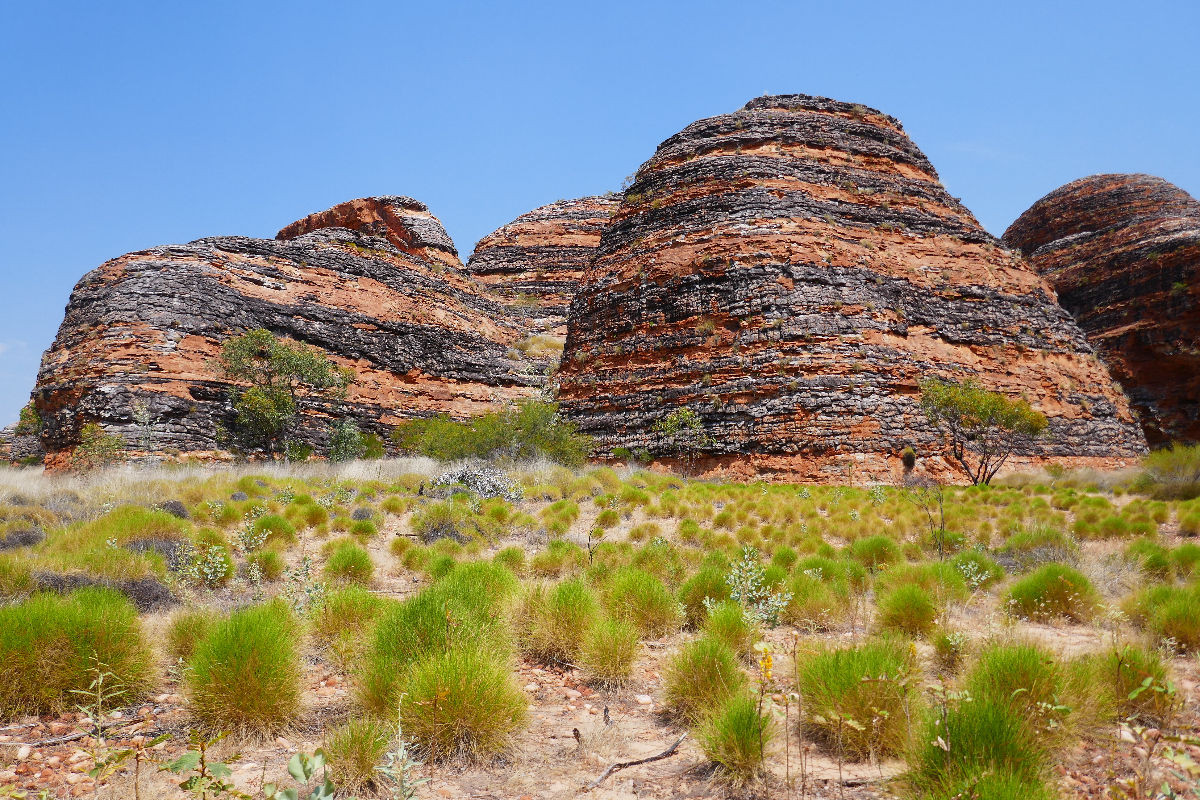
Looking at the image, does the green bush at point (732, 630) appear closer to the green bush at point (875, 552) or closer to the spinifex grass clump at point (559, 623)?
the spinifex grass clump at point (559, 623)

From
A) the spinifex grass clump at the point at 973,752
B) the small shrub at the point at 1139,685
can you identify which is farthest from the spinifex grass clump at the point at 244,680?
the small shrub at the point at 1139,685

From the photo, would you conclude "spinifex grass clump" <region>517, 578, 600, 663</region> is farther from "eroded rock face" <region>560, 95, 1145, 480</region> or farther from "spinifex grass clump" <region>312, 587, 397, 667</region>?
"eroded rock face" <region>560, 95, 1145, 480</region>

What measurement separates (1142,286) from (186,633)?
151 ft

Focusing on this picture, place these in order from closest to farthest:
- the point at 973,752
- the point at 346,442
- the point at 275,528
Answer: the point at 973,752 → the point at 275,528 → the point at 346,442

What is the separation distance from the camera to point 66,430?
66.1 feet

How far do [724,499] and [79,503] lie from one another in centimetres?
1318

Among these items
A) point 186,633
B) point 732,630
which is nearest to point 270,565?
point 186,633

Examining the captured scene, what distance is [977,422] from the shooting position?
1939 centimetres

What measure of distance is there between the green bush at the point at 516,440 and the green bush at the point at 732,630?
15.7 m

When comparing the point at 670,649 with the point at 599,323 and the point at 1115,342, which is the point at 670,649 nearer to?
the point at 599,323

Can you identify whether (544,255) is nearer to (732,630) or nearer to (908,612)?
(908,612)

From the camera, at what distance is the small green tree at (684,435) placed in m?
21.0

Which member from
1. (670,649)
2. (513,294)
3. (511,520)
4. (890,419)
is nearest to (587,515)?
(511,520)

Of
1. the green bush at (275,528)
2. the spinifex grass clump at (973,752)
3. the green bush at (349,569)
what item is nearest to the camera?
the spinifex grass clump at (973,752)
